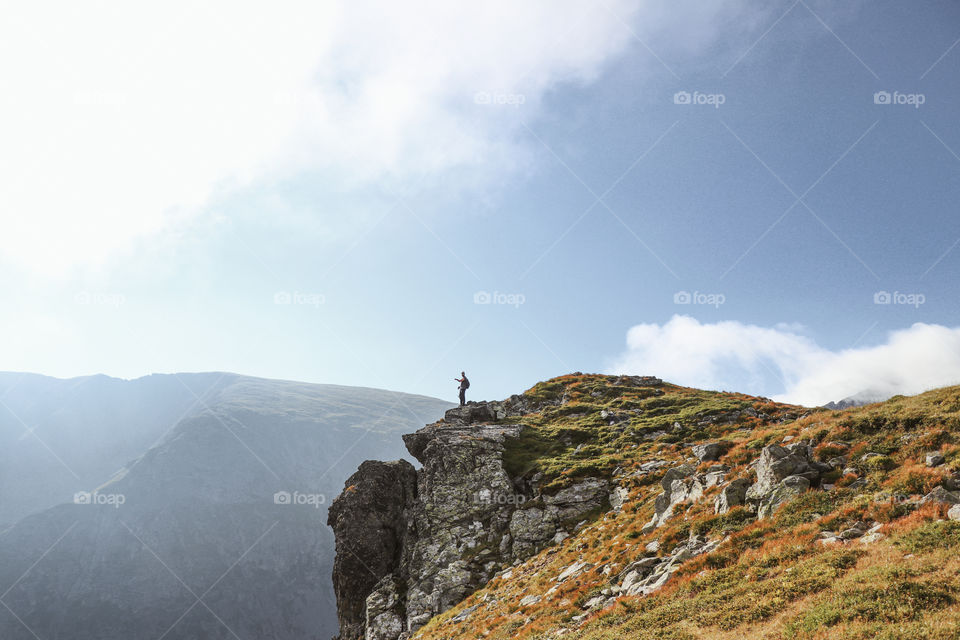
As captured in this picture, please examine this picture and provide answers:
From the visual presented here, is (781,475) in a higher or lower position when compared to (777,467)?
lower

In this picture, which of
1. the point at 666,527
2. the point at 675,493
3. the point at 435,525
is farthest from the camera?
the point at 435,525

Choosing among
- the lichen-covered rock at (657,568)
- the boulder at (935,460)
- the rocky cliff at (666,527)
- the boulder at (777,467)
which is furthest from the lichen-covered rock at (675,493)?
the boulder at (935,460)

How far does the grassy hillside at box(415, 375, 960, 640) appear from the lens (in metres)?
12.3

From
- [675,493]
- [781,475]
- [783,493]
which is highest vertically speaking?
[781,475]

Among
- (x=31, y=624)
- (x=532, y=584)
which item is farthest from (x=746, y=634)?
(x=31, y=624)

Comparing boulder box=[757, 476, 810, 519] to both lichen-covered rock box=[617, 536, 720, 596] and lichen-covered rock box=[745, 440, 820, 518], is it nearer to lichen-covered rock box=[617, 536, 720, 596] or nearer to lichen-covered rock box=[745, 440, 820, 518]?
lichen-covered rock box=[745, 440, 820, 518]

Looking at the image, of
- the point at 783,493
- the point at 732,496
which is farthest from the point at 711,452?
the point at 783,493

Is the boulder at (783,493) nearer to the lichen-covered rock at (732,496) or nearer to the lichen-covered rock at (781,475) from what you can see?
the lichen-covered rock at (781,475)

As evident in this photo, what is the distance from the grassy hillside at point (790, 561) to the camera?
40.5ft

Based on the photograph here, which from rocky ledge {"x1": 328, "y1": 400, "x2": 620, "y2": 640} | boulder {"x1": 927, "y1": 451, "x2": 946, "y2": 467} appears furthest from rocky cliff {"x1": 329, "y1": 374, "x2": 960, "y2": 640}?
rocky ledge {"x1": 328, "y1": 400, "x2": 620, "y2": 640}

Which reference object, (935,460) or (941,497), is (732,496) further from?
(935,460)

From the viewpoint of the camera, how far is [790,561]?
16031 millimetres

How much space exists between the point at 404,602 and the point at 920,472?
32.8m

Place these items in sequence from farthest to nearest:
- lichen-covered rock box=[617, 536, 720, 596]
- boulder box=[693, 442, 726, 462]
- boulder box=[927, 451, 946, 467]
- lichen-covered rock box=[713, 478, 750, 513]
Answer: boulder box=[693, 442, 726, 462] < lichen-covered rock box=[713, 478, 750, 513] < lichen-covered rock box=[617, 536, 720, 596] < boulder box=[927, 451, 946, 467]
